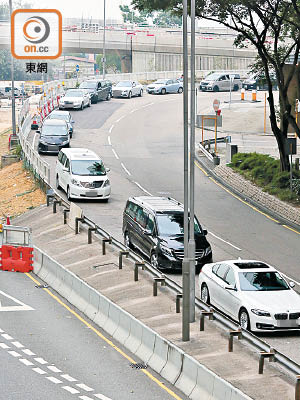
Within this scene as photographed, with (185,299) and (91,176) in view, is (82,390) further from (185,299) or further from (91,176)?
(91,176)

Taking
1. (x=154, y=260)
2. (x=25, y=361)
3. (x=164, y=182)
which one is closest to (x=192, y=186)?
(x=25, y=361)

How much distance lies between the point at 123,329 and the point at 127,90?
58267mm

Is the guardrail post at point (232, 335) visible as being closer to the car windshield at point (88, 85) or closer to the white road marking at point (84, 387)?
the white road marking at point (84, 387)

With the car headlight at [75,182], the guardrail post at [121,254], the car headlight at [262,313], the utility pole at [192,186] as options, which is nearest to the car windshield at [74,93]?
the car headlight at [75,182]

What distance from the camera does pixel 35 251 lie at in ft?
98.6

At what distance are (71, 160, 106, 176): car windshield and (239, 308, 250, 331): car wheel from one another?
17411 mm

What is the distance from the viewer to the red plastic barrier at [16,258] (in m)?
30.3

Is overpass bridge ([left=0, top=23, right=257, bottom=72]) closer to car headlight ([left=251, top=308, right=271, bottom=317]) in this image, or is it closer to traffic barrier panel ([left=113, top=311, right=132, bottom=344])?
traffic barrier panel ([left=113, top=311, right=132, bottom=344])

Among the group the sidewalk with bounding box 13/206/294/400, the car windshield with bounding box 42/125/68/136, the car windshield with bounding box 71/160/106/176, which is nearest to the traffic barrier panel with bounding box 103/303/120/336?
the sidewalk with bounding box 13/206/294/400

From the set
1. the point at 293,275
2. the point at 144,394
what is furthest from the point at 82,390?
the point at 293,275

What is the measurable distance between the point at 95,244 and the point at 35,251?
2351mm

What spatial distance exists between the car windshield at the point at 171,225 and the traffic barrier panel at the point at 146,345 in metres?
7.73

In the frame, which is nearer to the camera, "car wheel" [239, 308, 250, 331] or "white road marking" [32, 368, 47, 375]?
"white road marking" [32, 368, 47, 375]

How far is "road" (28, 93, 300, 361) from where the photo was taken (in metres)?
31.9
